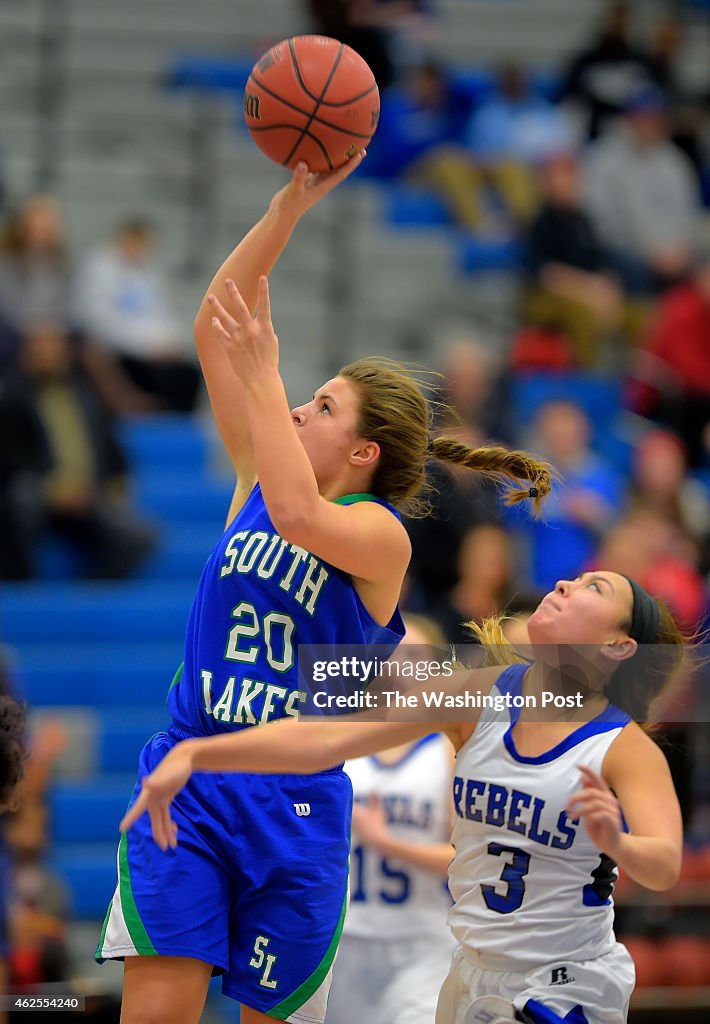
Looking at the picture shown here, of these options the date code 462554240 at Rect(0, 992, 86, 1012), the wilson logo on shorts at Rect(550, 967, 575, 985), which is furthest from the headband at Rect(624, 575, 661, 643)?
the date code 462554240 at Rect(0, 992, 86, 1012)

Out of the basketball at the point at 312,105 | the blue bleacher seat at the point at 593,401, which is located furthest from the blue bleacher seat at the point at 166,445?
the basketball at the point at 312,105

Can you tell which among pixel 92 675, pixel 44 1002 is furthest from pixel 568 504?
pixel 44 1002

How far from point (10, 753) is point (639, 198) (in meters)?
9.16

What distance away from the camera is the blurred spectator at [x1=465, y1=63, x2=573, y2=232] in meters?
11.9

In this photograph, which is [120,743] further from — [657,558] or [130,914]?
[130,914]

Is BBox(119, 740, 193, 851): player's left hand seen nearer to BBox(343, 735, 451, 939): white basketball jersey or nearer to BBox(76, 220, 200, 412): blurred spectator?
BBox(343, 735, 451, 939): white basketball jersey

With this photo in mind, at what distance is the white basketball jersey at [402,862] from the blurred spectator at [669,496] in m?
3.58

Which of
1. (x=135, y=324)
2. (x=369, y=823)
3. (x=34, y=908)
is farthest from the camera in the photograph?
(x=135, y=324)

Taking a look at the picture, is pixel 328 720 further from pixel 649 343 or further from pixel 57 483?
pixel 649 343

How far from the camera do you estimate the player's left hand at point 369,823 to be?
516cm

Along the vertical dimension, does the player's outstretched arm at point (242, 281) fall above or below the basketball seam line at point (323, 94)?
below

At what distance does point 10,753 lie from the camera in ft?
12.3

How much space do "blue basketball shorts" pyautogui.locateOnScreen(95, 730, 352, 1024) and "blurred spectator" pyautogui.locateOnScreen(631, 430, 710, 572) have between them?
17.1 feet

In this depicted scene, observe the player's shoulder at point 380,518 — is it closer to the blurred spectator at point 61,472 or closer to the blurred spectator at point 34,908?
the blurred spectator at point 34,908
